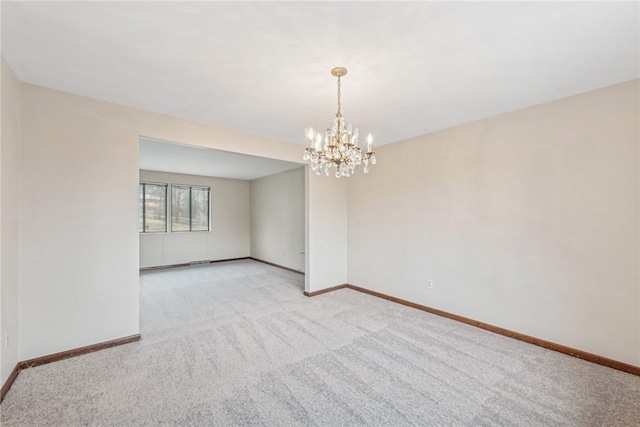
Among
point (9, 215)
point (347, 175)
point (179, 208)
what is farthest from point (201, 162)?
point (347, 175)

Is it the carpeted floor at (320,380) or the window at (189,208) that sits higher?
the window at (189,208)

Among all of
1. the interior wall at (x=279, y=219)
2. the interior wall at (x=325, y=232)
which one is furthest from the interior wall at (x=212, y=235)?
the interior wall at (x=325, y=232)

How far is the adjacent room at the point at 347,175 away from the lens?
170cm

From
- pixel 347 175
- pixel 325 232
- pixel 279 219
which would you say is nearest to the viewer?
pixel 347 175

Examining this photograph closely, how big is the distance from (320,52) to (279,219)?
5.28 metres

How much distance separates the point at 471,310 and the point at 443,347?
861 mm

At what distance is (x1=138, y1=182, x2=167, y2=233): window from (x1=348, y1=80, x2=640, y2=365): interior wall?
18.9ft

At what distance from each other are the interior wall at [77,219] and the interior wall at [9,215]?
9cm

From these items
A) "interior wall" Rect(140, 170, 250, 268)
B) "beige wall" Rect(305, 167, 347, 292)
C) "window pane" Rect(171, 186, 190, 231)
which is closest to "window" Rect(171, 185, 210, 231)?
"window pane" Rect(171, 186, 190, 231)

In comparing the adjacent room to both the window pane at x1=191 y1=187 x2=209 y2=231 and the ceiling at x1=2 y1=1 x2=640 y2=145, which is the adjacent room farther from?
the window pane at x1=191 y1=187 x2=209 y2=231

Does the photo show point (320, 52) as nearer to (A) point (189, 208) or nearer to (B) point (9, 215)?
(B) point (9, 215)

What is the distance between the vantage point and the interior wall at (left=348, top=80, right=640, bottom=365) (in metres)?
2.31

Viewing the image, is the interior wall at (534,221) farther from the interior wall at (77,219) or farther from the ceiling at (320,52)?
the interior wall at (77,219)

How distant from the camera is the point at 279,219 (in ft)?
22.5
